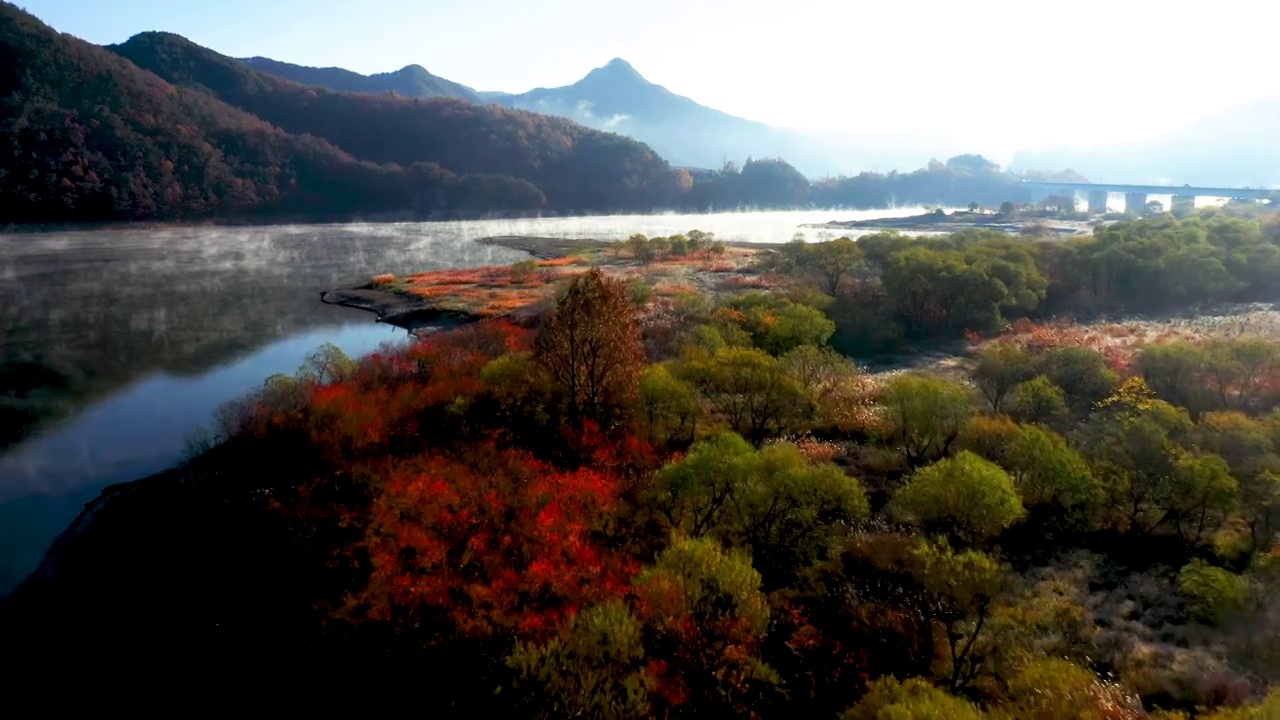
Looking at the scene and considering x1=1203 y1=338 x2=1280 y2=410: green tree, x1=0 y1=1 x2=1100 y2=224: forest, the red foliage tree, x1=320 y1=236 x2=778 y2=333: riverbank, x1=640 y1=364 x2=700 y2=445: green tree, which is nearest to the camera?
the red foliage tree

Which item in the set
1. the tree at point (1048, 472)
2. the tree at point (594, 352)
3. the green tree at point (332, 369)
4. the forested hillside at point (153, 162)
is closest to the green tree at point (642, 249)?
the green tree at point (332, 369)

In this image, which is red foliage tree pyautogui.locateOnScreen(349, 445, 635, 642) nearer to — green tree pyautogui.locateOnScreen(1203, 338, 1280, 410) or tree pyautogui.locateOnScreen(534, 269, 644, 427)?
tree pyautogui.locateOnScreen(534, 269, 644, 427)

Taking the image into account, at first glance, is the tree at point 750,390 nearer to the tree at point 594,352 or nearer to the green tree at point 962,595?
the tree at point 594,352

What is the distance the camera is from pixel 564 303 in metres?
28.6

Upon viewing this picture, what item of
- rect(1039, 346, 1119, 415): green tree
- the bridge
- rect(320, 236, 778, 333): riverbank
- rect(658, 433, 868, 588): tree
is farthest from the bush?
the bridge

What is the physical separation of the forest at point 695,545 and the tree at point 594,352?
123 millimetres

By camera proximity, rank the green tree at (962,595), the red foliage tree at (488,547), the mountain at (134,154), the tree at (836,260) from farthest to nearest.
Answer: the mountain at (134,154) → the tree at (836,260) → the red foliage tree at (488,547) → the green tree at (962,595)

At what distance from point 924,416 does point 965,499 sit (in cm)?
740

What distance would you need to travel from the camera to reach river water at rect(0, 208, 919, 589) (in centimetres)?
2709

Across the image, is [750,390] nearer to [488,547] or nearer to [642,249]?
[488,547]

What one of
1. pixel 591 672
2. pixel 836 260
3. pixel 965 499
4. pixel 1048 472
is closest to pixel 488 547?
pixel 591 672

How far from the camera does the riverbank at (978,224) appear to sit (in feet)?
414

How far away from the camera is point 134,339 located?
159ft

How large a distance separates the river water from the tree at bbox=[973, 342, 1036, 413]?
3614cm
